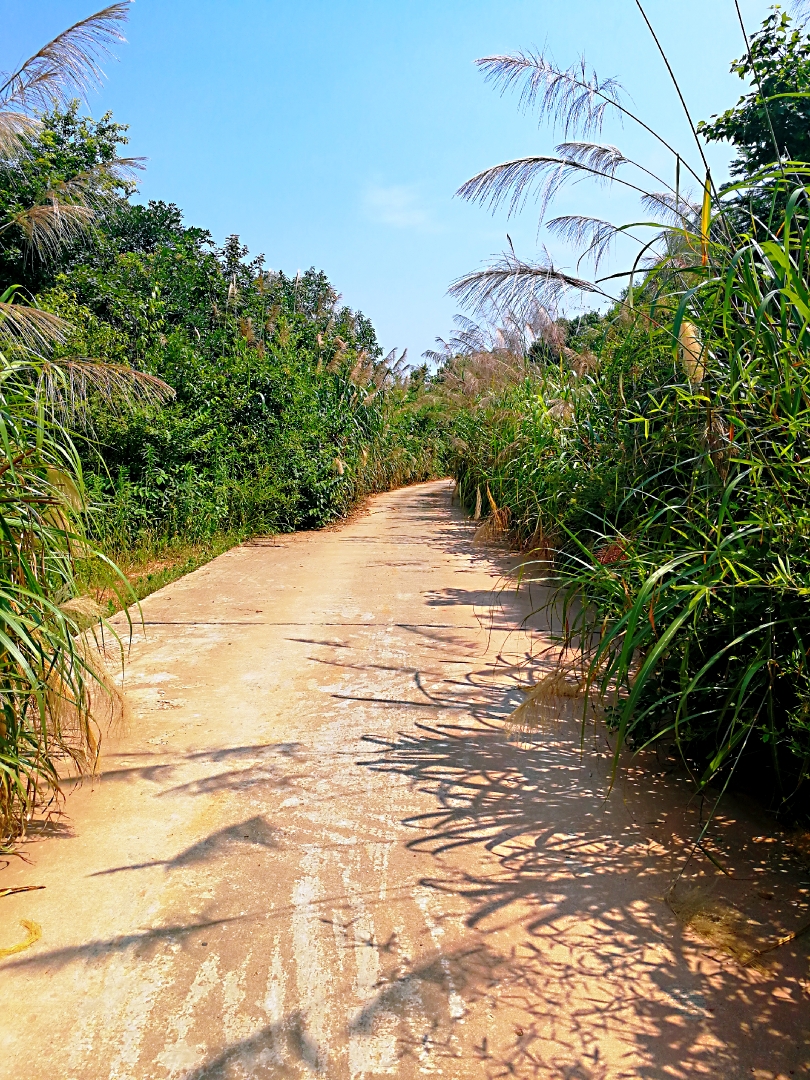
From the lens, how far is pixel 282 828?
3.10 metres

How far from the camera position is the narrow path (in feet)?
6.63

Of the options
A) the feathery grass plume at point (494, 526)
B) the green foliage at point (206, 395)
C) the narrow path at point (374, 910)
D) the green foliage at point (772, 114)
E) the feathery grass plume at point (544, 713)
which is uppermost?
the green foliage at point (772, 114)

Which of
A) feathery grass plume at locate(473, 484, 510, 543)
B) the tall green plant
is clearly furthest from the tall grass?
feathery grass plume at locate(473, 484, 510, 543)

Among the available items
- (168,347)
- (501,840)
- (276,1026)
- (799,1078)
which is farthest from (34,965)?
(168,347)

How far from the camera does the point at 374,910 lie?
8.49 feet

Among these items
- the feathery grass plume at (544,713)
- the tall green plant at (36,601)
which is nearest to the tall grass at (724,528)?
the feathery grass plume at (544,713)

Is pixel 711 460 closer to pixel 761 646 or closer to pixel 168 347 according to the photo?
pixel 761 646

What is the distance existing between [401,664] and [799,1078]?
11.1ft

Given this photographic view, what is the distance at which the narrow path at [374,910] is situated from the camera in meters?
2.02

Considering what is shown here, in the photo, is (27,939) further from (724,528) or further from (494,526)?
(494,526)

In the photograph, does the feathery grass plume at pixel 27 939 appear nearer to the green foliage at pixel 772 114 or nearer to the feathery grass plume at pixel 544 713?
the feathery grass plume at pixel 544 713

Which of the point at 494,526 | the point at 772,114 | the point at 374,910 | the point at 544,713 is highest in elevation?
the point at 772,114

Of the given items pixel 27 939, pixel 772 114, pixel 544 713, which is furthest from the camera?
pixel 772 114

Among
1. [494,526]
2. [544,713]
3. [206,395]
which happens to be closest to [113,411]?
[206,395]
